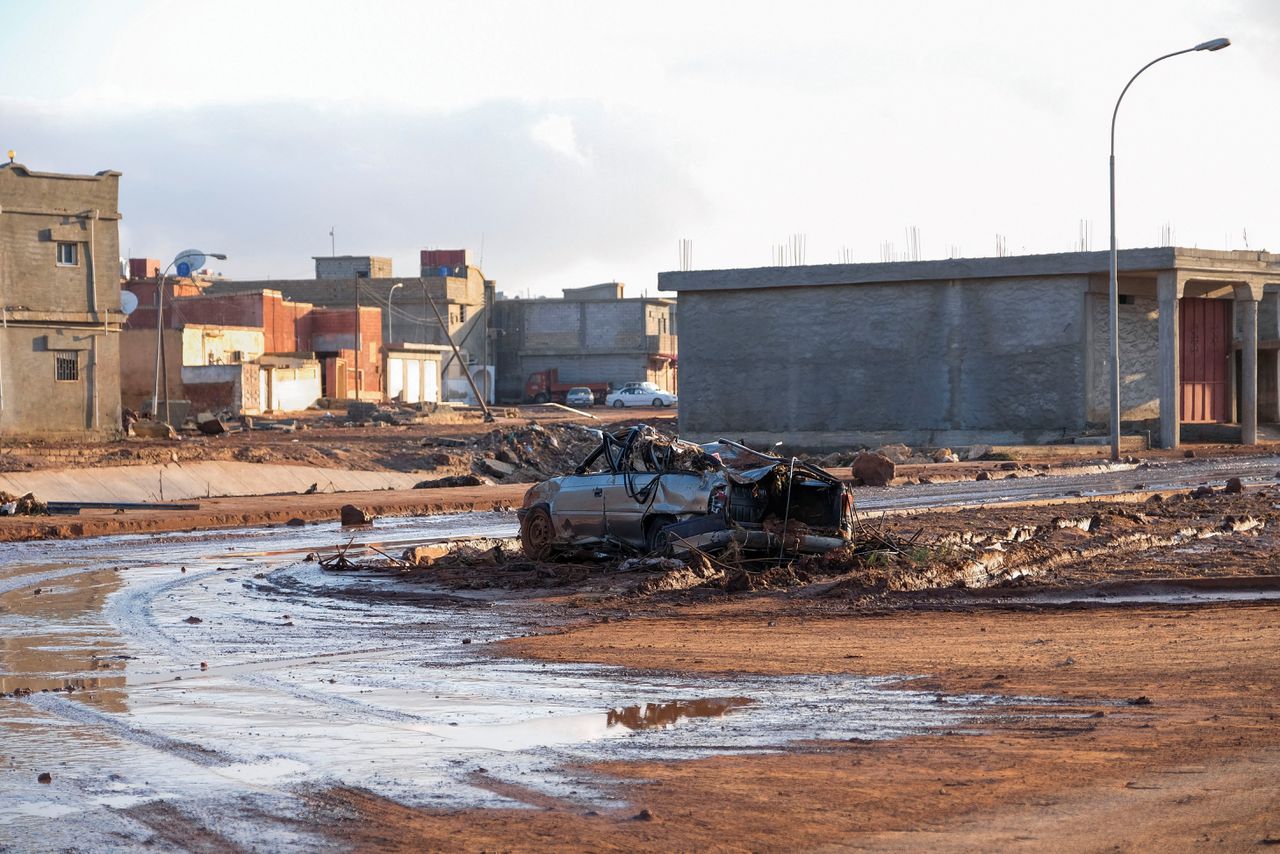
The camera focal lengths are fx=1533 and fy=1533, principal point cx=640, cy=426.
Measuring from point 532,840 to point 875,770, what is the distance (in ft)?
6.40

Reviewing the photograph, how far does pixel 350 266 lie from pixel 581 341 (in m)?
20.6

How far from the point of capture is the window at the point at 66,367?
4916cm

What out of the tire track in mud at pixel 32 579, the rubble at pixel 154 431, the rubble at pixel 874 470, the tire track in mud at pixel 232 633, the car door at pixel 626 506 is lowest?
the tire track in mud at pixel 32 579

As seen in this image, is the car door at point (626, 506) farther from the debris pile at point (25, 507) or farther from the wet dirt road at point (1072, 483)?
the debris pile at point (25, 507)

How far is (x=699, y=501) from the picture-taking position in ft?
54.6

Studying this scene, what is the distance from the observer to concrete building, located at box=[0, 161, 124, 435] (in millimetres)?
48000

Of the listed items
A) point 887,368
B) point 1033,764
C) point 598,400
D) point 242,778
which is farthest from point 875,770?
point 598,400

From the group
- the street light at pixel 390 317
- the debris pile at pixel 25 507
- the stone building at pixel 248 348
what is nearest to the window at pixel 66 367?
the stone building at pixel 248 348

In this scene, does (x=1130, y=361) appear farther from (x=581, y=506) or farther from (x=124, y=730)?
(x=124, y=730)

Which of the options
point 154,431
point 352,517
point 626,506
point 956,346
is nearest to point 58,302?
point 154,431

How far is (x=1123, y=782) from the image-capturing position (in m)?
6.93

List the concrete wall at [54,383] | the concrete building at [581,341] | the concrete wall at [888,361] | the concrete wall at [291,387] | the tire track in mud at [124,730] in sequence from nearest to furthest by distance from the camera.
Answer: the tire track in mud at [124,730], the concrete wall at [888,361], the concrete wall at [54,383], the concrete wall at [291,387], the concrete building at [581,341]

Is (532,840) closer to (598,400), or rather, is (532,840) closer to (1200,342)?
(1200,342)

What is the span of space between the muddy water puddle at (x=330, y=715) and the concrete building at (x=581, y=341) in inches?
3642
